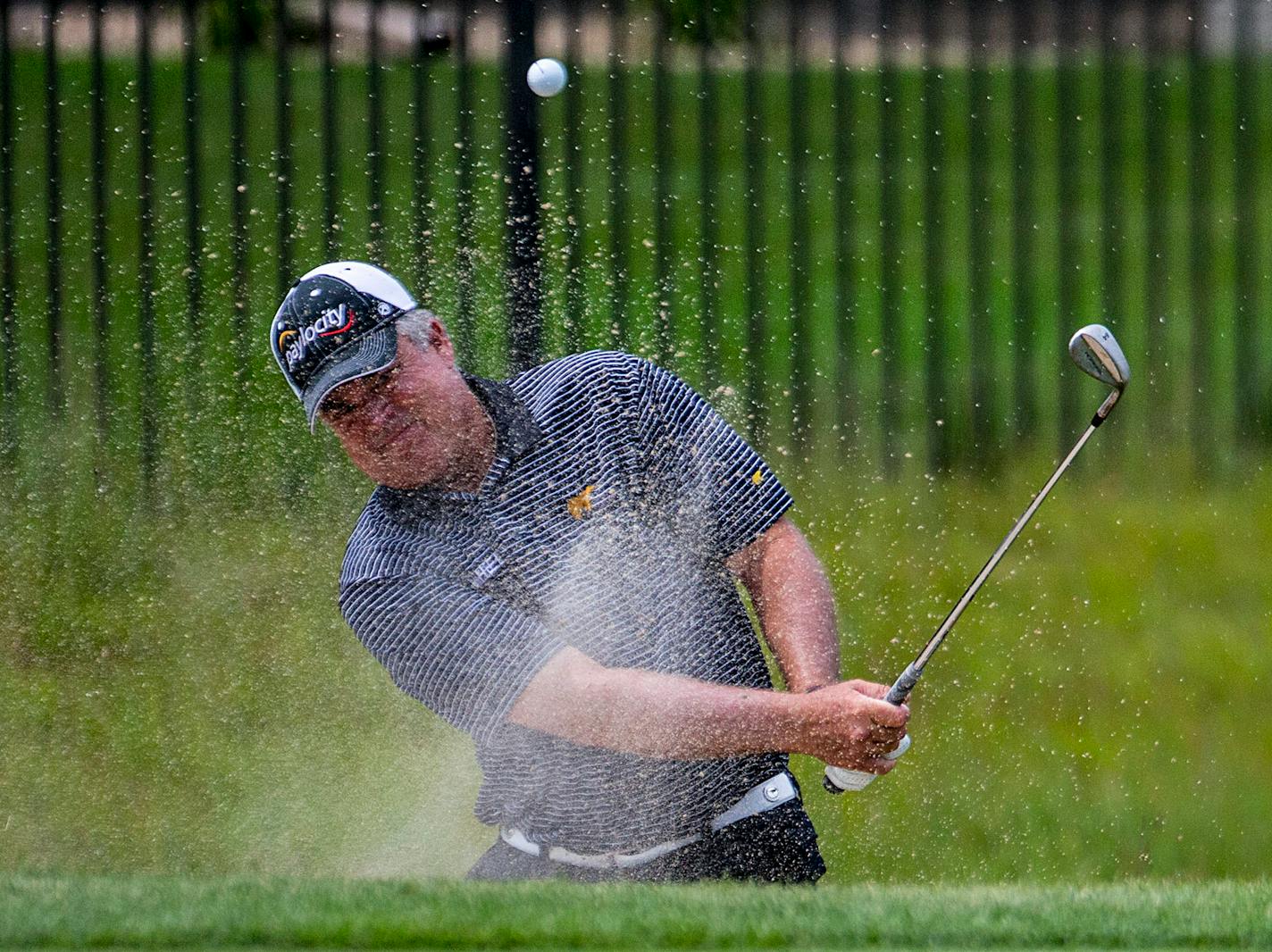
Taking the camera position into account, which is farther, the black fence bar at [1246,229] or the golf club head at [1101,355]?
the black fence bar at [1246,229]

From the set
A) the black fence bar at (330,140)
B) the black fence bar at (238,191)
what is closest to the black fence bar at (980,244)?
the black fence bar at (330,140)

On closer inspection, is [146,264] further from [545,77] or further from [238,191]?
[545,77]

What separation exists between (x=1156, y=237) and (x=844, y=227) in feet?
3.44

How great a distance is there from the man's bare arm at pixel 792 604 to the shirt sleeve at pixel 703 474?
32mm

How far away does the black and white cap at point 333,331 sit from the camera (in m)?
3.13

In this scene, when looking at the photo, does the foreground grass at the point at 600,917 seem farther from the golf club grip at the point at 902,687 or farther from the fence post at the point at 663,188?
the fence post at the point at 663,188

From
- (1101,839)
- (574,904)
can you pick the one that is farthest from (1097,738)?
(574,904)

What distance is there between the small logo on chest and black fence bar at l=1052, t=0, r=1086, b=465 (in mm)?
3187

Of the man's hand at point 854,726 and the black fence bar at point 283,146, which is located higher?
the black fence bar at point 283,146

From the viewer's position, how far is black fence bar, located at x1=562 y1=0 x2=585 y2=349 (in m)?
5.57

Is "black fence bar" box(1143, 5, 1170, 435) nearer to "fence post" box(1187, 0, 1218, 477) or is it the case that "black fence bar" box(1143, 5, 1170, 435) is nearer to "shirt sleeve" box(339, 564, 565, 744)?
"fence post" box(1187, 0, 1218, 477)

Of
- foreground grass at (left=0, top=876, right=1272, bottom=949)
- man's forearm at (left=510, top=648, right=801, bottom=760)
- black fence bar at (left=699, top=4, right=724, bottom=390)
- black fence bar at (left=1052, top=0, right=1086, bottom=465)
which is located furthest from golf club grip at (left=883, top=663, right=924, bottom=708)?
black fence bar at (left=1052, top=0, right=1086, bottom=465)

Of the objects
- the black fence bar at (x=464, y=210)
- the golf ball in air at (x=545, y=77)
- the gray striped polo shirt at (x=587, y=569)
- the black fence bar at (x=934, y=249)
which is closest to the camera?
the gray striped polo shirt at (x=587, y=569)

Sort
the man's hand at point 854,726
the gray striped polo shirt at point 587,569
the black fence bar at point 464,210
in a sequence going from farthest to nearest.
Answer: the black fence bar at point 464,210 → the gray striped polo shirt at point 587,569 → the man's hand at point 854,726
